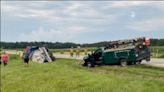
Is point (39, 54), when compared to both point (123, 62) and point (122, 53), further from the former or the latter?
point (123, 62)

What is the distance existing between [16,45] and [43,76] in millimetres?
140754

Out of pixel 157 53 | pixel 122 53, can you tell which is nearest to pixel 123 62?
pixel 122 53

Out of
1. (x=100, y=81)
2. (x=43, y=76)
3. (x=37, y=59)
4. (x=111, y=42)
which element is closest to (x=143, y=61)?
(x=111, y=42)

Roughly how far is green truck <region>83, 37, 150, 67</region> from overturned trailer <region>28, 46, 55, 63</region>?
8646mm

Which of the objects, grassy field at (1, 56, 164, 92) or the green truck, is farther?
the green truck

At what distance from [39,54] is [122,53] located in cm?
1258

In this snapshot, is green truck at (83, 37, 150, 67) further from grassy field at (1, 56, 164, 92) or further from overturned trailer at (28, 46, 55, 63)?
grassy field at (1, 56, 164, 92)

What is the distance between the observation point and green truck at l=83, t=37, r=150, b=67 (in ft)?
137

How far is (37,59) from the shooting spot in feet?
171

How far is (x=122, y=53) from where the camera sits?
42188mm

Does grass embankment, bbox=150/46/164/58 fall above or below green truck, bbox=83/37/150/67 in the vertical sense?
below

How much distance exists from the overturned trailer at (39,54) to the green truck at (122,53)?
865 centimetres

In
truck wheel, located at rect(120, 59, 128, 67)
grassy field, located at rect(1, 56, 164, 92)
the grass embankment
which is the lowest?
the grass embankment

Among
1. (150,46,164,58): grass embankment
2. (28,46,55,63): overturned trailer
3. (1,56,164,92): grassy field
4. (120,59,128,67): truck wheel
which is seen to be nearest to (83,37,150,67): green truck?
(120,59,128,67): truck wheel
